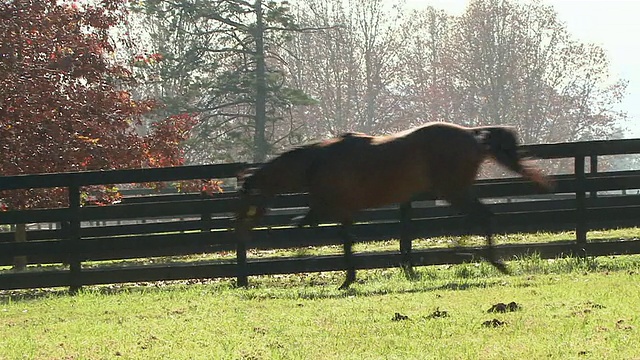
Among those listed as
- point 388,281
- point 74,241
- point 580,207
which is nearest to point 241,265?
point 388,281

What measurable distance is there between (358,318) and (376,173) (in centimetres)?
160

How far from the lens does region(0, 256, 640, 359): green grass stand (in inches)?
209

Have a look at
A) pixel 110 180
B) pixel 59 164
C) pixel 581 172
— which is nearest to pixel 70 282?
pixel 110 180

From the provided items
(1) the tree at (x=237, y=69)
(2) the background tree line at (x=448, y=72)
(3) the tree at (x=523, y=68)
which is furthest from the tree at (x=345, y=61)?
(1) the tree at (x=237, y=69)

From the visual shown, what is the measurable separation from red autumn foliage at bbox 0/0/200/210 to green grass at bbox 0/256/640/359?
10.9 ft

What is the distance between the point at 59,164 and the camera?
508 inches

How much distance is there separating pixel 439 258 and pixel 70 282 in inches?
178

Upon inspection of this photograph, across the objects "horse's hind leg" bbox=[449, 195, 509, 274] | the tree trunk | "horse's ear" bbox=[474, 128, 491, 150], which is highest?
the tree trunk

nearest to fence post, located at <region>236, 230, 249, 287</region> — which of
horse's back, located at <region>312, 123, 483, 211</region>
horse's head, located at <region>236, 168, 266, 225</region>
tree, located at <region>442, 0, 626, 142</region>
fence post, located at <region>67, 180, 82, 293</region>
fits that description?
horse's head, located at <region>236, 168, 266, 225</region>

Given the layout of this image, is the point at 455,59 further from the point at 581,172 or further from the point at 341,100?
the point at 581,172

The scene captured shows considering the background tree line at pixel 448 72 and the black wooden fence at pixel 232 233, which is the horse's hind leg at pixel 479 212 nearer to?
the black wooden fence at pixel 232 233

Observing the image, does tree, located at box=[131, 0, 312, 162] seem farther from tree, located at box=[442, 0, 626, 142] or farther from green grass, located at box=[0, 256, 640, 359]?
green grass, located at box=[0, 256, 640, 359]

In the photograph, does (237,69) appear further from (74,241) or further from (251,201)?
(251,201)

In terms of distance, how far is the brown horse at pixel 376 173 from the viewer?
7.69 m
